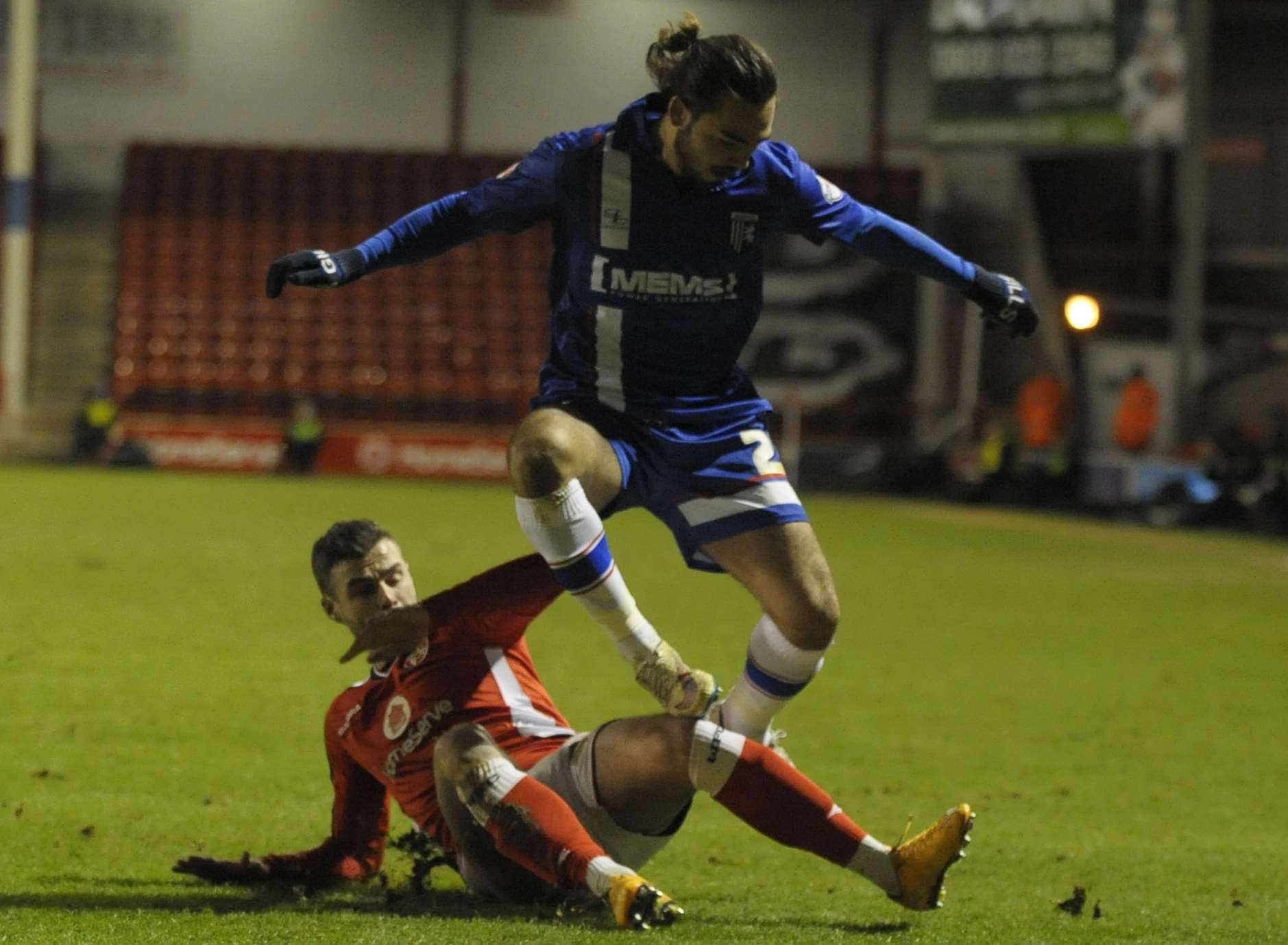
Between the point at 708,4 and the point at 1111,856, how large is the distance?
Answer: 21.7 metres

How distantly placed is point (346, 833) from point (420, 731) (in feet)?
1.16

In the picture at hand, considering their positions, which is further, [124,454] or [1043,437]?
[124,454]

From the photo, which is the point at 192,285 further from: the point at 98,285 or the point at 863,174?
the point at 863,174

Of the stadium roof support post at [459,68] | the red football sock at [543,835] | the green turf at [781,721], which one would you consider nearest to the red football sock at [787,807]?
the green turf at [781,721]

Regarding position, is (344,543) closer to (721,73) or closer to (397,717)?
(397,717)

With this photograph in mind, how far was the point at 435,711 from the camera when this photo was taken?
4.07 metres

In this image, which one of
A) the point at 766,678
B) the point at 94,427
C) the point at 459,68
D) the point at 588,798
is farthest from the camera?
Result: the point at 459,68

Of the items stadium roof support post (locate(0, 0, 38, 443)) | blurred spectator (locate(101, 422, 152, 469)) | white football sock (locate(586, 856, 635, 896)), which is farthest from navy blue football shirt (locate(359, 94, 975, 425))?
stadium roof support post (locate(0, 0, 38, 443))

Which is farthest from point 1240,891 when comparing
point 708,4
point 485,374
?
point 708,4

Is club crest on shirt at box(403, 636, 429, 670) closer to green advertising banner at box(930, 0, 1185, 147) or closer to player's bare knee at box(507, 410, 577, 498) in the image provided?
player's bare knee at box(507, 410, 577, 498)

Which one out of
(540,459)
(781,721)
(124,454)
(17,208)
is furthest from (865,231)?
(17,208)

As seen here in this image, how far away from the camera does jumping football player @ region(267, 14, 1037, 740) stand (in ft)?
13.6

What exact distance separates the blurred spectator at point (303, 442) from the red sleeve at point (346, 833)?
16.3 meters

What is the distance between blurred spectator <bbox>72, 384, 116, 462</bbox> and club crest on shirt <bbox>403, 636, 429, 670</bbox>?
676 inches
